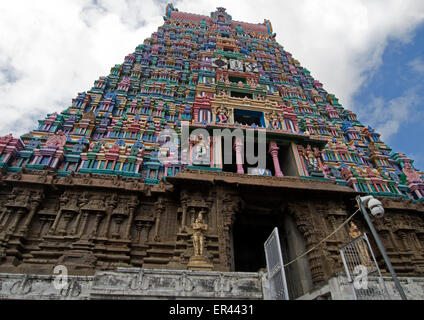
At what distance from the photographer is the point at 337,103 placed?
26109 mm

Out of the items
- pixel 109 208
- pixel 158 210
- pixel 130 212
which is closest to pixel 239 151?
pixel 158 210

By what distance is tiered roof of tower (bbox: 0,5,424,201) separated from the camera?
14484 millimetres

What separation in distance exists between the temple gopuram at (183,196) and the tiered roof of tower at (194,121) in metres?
0.11

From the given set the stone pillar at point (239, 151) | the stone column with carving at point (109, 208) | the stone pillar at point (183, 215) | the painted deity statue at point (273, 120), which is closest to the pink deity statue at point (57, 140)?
the stone column with carving at point (109, 208)

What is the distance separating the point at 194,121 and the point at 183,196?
20.5ft

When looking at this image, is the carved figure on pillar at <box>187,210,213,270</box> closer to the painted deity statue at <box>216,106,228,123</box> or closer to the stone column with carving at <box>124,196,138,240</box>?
the stone column with carving at <box>124,196,138,240</box>

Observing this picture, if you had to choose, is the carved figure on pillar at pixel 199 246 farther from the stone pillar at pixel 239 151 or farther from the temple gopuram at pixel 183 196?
the stone pillar at pixel 239 151

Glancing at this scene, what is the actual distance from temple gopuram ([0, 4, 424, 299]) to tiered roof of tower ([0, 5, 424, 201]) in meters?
0.11

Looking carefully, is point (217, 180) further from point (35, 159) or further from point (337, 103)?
point (337, 103)

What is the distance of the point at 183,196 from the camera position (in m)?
11.9

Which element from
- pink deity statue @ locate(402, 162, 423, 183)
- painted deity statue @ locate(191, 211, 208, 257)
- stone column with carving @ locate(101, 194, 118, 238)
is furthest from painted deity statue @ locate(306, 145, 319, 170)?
stone column with carving @ locate(101, 194, 118, 238)

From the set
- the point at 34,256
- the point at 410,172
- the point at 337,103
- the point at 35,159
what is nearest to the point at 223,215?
the point at 34,256

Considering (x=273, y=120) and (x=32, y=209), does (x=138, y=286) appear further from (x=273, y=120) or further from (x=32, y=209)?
(x=273, y=120)

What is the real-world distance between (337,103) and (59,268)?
27.1 m
